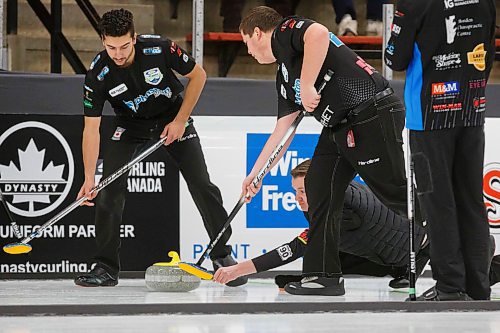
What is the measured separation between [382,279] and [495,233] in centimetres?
78

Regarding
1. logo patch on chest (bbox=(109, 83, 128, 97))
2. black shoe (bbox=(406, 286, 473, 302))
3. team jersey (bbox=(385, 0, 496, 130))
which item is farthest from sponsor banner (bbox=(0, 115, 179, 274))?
team jersey (bbox=(385, 0, 496, 130))

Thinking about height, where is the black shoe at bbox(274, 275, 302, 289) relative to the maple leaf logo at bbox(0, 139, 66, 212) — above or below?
below

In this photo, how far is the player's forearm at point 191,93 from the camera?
496cm

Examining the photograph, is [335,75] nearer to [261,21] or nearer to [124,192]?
[261,21]

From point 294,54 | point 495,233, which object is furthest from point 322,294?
point 495,233

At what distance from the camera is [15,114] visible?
5477 millimetres

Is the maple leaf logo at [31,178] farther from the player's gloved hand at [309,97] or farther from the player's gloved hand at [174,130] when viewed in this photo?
the player's gloved hand at [309,97]

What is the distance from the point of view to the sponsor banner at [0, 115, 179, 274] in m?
5.43

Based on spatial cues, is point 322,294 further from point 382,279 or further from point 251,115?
point 251,115

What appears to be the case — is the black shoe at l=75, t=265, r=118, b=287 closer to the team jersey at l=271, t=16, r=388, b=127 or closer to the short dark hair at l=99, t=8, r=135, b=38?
the short dark hair at l=99, t=8, r=135, b=38

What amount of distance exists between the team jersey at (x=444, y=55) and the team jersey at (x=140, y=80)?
143 centimetres

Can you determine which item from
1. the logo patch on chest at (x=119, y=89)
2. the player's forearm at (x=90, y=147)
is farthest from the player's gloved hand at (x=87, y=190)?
the logo patch on chest at (x=119, y=89)

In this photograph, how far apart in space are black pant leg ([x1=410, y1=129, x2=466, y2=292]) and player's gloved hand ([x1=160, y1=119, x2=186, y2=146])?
4.73 ft

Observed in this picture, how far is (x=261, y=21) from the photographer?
13.7ft
